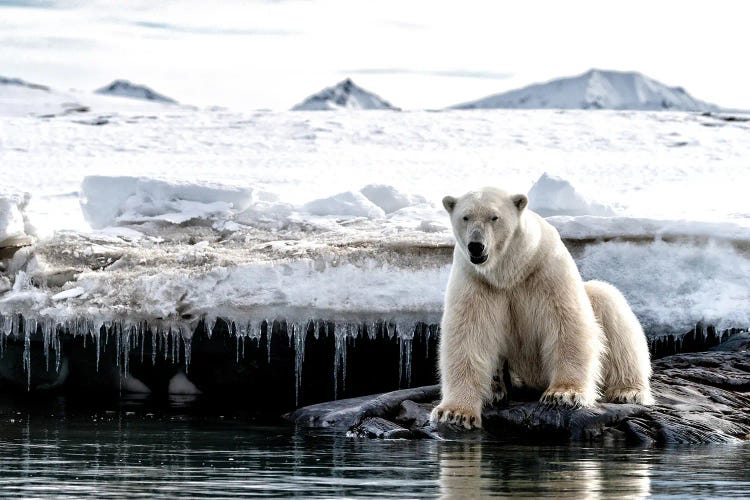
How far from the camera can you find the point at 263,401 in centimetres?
1062

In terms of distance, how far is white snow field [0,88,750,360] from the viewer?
10086 mm

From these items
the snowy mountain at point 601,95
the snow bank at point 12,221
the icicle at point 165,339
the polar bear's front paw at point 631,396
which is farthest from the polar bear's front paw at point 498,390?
the snowy mountain at point 601,95

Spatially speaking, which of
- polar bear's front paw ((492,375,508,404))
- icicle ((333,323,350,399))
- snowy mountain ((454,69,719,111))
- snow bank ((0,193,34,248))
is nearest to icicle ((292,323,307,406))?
icicle ((333,323,350,399))

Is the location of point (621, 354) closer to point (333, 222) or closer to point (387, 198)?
point (333, 222)

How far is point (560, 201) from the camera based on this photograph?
12227mm

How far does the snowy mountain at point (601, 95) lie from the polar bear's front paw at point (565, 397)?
321ft

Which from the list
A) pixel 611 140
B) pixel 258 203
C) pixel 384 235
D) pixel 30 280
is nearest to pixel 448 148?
pixel 611 140

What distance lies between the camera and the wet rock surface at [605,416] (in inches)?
277

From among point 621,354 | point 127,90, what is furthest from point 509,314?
point 127,90

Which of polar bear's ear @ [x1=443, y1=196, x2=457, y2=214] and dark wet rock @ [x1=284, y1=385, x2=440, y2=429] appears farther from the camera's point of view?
dark wet rock @ [x1=284, y1=385, x2=440, y2=429]

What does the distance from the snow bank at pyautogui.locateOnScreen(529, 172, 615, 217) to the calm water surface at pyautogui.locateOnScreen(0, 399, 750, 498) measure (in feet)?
17.0

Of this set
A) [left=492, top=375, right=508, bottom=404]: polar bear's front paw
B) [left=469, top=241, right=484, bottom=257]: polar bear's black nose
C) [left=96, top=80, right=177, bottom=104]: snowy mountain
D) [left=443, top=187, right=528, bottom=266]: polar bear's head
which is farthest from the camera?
[left=96, top=80, right=177, bottom=104]: snowy mountain

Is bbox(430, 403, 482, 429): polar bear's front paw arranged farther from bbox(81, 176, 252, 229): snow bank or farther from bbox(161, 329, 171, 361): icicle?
bbox(81, 176, 252, 229): snow bank

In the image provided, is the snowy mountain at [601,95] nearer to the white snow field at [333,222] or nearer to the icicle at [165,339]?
the white snow field at [333,222]
